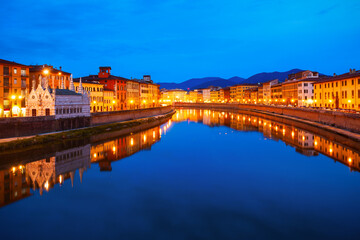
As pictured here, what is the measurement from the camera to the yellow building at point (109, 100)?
7394cm

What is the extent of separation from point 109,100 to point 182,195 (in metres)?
58.8

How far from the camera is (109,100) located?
76000mm

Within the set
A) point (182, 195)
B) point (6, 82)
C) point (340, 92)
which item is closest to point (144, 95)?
point (6, 82)

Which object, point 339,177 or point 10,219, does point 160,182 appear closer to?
point 10,219

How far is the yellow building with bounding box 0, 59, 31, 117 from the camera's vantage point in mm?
46000

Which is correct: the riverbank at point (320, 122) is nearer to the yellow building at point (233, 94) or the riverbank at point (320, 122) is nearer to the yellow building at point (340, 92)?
the yellow building at point (340, 92)

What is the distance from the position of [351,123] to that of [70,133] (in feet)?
119

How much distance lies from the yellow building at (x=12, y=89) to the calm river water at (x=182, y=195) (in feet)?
60.8

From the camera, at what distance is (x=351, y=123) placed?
41.2 m

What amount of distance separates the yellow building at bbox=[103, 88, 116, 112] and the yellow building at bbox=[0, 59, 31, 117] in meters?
24.8

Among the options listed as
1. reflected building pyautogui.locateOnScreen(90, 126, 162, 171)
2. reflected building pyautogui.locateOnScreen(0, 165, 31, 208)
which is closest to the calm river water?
reflected building pyautogui.locateOnScreen(0, 165, 31, 208)

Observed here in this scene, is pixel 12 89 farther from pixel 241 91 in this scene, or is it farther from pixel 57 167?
pixel 241 91

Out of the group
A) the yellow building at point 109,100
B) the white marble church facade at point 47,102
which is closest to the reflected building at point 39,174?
the white marble church facade at point 47,102

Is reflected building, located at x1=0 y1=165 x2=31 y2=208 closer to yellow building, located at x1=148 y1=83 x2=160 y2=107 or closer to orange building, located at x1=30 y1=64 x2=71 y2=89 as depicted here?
orange building, located at x1=30 y1=64 x2=71 y2=89
